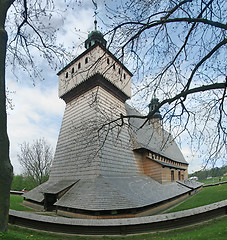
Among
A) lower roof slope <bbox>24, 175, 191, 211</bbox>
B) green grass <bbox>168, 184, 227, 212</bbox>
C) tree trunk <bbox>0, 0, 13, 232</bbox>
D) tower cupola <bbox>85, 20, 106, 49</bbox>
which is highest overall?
tower cupola <bbox>85, 20, 106, 49</bbox>

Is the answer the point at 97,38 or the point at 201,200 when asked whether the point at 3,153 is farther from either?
the point at 201,200

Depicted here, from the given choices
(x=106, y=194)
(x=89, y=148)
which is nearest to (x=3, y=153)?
(x=106, y=194)

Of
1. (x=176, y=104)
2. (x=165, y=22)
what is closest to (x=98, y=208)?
(x=176, y=104)

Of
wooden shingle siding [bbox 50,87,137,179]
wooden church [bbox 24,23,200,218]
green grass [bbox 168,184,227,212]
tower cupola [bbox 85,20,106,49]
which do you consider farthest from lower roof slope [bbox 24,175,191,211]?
tower cupola [bbox 85,20,106,49]

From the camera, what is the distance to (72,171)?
14383 millimetres

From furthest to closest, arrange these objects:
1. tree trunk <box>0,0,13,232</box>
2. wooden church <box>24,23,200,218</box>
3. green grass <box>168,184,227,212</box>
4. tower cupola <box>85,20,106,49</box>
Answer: green grass <box>168,184,227,212</box> < wooden church <box>24,23,200,218</box> < tower cupola <box>85,20,106,49</box> < tree trunk <box>0,0,13,232</box>

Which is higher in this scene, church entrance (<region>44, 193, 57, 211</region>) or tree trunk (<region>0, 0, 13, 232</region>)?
tree trunk (<region>0, 0, 13, 232</region>)

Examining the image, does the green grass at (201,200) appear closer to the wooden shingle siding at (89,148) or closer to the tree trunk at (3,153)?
the wooden shingle siding at (89,148)

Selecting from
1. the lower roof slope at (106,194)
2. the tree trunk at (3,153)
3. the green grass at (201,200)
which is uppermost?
the tree trunk at (3,153)

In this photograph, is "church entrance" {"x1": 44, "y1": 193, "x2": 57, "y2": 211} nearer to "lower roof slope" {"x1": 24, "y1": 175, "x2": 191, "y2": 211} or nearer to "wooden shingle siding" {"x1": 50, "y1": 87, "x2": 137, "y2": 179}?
"lower roof slope" {"x1": 24, "y1": 175, "x2": 191, "y2": 211}

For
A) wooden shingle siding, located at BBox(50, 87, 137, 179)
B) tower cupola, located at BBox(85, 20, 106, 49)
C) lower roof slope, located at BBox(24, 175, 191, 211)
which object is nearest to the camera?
tower cupola, located at BBox(85, 20, 106, 49)

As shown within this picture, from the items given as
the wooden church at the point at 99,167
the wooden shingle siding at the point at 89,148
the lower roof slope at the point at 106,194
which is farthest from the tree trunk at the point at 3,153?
the wooden shingle siding at the point at 89,148

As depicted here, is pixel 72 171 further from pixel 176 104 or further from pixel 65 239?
pixel 176 104

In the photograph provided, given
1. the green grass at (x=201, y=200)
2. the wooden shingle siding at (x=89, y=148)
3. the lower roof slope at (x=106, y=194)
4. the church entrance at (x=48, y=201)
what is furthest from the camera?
the green grass at (x=201, y=200)
